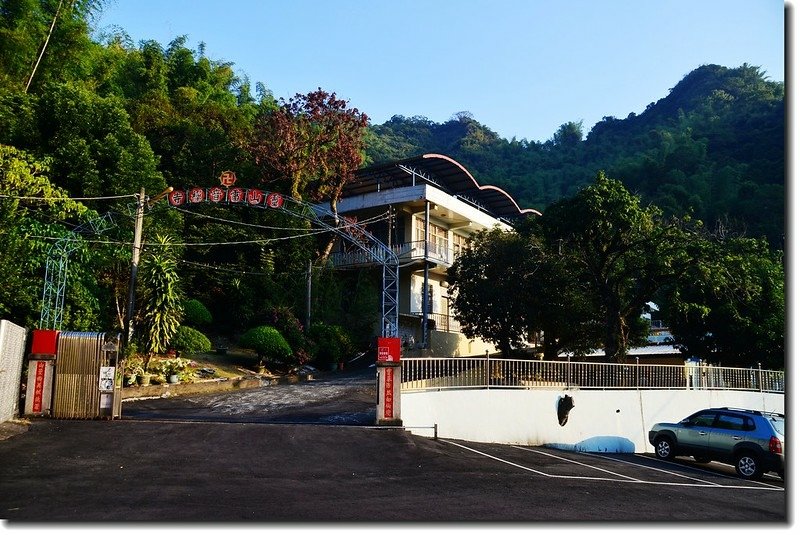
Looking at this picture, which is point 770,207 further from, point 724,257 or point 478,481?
point 478,481

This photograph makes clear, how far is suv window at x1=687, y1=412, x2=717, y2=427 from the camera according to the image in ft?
52.9

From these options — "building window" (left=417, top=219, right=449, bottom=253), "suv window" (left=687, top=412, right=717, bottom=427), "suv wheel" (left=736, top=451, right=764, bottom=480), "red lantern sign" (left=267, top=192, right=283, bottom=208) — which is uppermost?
"building window" (left=417, top=219, right=449, bottom=253)

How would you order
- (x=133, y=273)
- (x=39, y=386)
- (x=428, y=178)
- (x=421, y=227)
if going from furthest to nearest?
(x=428, y=178)
(x=421, y=227)
(x=133, y=273)
(x=39, y=386)

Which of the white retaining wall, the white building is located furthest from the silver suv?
the white building

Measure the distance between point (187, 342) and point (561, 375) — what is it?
12.0 metres

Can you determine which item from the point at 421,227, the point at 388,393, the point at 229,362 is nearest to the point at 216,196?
the point at 229,362

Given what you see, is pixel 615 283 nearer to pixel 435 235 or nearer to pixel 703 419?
pixel 703 419

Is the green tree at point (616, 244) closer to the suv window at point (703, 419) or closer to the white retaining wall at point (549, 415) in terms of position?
the white retaining wall at point (549, 415)

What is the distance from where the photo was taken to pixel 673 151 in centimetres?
5597

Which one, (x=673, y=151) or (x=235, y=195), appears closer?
(x=235, y=195)

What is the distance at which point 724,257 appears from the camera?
21578 millimetres

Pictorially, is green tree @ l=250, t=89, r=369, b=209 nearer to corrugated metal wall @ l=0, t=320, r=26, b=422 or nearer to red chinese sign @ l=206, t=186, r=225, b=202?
red chinese sign @ l=206, t=186, r=225, b=202

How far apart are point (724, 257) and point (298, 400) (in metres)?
13.9

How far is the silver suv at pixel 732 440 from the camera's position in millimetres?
14672
